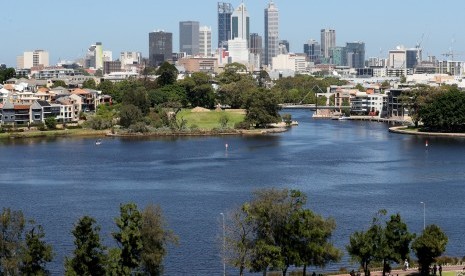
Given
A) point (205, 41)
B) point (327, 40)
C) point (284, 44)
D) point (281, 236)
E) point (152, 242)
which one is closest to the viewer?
point (152, 242)

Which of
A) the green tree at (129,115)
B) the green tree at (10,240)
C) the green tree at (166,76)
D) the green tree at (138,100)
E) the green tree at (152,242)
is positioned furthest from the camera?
the green tree at (166,76)

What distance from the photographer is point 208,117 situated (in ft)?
94.8

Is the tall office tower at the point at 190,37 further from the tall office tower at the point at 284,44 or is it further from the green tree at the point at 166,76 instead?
the green tree at the point at 166,76

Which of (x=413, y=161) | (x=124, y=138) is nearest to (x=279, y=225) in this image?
(x=413, y=161)

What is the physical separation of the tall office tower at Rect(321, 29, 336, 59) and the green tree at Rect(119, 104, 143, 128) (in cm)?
7373

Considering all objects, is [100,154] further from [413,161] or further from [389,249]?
[389,249]

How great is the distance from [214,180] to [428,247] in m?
7.60

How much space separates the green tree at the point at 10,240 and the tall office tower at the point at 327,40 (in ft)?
301

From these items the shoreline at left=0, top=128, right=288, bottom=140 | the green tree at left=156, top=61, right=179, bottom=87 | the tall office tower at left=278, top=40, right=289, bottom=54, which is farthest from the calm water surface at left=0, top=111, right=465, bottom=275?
the tall office tower at left=278, top=40, right=289, bottom=54

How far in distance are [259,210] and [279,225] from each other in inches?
9.2

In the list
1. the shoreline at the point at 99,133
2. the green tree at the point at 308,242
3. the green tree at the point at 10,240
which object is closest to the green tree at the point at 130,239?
the green tree at the point at 10,240

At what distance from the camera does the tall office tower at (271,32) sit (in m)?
93.1

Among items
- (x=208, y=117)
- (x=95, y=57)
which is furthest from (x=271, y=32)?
(x=208, y=117)

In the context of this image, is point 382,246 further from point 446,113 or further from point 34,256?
point 446,113
